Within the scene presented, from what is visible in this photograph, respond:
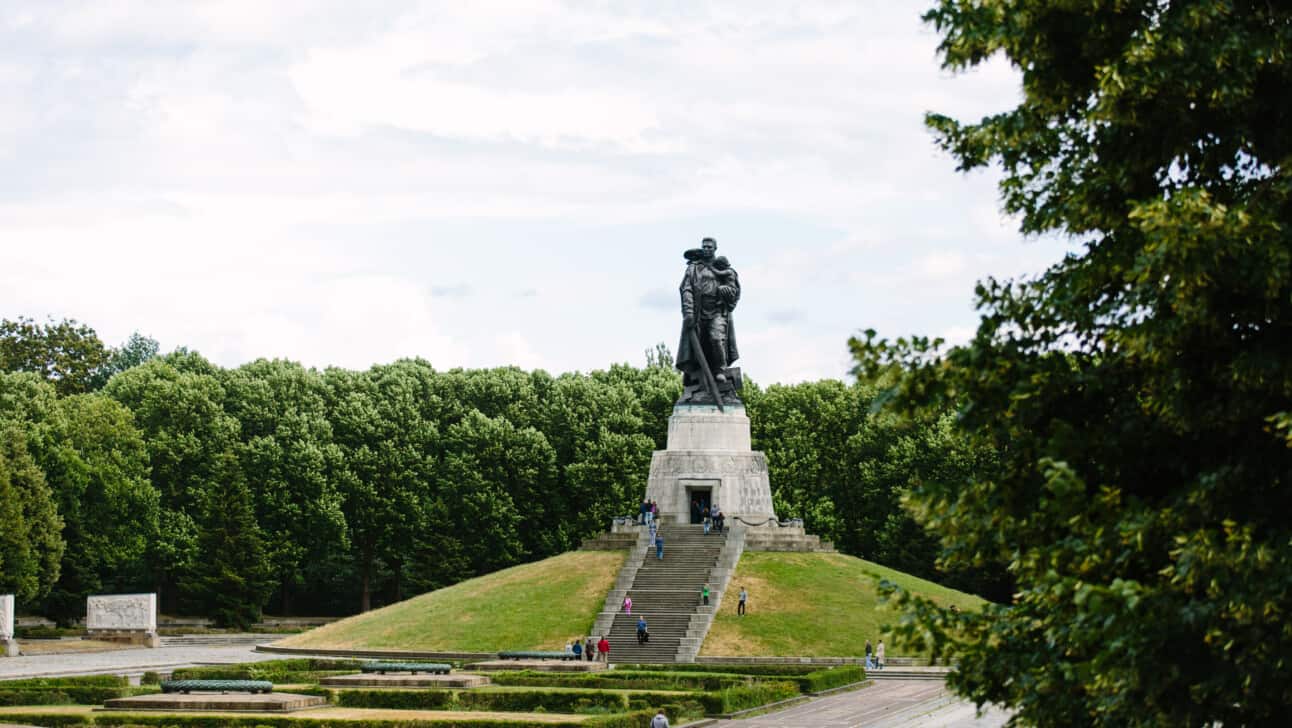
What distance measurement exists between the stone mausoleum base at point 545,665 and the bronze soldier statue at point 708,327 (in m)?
18.9

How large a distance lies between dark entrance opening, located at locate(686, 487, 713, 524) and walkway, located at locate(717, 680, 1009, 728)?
66.6ft

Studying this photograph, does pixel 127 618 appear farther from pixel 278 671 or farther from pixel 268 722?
pixel 268 722

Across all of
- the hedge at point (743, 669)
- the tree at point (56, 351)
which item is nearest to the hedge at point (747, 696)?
the hedge at point (743, 669)

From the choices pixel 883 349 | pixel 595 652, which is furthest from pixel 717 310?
pixel 883 349

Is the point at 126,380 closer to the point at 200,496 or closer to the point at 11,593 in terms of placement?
the point at 200,496

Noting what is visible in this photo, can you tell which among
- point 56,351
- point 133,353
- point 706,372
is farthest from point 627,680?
point 133,353

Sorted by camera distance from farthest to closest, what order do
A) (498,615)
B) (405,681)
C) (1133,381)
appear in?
(498,615) → (405,681) → (1133,381)

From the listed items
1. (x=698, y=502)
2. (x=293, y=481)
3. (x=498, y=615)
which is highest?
(x=293, y=481)

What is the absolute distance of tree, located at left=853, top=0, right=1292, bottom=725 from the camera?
1402cm

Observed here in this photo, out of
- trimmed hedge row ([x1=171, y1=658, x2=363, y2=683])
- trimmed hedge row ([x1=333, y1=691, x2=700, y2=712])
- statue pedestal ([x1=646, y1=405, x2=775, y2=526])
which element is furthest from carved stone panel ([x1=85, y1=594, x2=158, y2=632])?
trimmed hedge row ([x1=333, y1=691, x2=700, y2=712])

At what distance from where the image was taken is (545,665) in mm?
48312

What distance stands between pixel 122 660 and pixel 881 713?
3391cm

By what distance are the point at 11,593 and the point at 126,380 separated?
21.9 meters

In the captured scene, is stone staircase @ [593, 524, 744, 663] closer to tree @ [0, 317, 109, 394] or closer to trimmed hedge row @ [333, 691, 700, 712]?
trimmed hedge row @ [333, 691, 700, 712]
